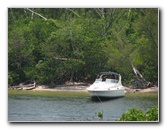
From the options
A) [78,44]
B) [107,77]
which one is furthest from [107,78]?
[78,44]

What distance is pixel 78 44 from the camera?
831 cm

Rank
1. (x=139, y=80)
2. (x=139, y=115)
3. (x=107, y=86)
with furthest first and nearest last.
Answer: (x=107, y=86), (x=139, y=80), (x=139, y=115)

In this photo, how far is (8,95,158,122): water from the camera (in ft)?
25.0

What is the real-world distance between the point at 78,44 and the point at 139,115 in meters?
1.34

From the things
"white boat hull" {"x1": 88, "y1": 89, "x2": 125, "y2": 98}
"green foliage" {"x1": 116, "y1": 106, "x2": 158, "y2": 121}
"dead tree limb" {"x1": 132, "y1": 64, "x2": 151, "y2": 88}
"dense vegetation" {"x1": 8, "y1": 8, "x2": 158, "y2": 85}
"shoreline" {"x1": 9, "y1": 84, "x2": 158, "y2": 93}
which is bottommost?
"green foliage" {"x1": 116, "y1": 106, "x2": 158, "y2": 121}

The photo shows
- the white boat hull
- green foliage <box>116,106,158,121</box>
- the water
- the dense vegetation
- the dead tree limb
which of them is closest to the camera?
green foliage <box>116,106,158,121</box>

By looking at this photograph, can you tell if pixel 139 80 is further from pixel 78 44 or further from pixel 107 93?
pixel 78 44

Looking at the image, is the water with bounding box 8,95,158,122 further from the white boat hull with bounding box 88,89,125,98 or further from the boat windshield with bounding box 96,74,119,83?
the boat windshield with bounding box 96,74,119,83

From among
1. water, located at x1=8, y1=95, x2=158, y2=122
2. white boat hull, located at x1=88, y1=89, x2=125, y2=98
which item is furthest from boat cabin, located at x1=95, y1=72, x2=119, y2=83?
water, located at x1=8, y1=95, x2=158, y2=122

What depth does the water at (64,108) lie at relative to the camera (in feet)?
25.0

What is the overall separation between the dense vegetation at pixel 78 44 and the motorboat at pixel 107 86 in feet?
0.24

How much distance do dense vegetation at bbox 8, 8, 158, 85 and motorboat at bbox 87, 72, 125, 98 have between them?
2.9 inches

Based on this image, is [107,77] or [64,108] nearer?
[64,108]

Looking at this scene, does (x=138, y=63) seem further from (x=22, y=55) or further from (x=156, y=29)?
(x=22, y=55)
